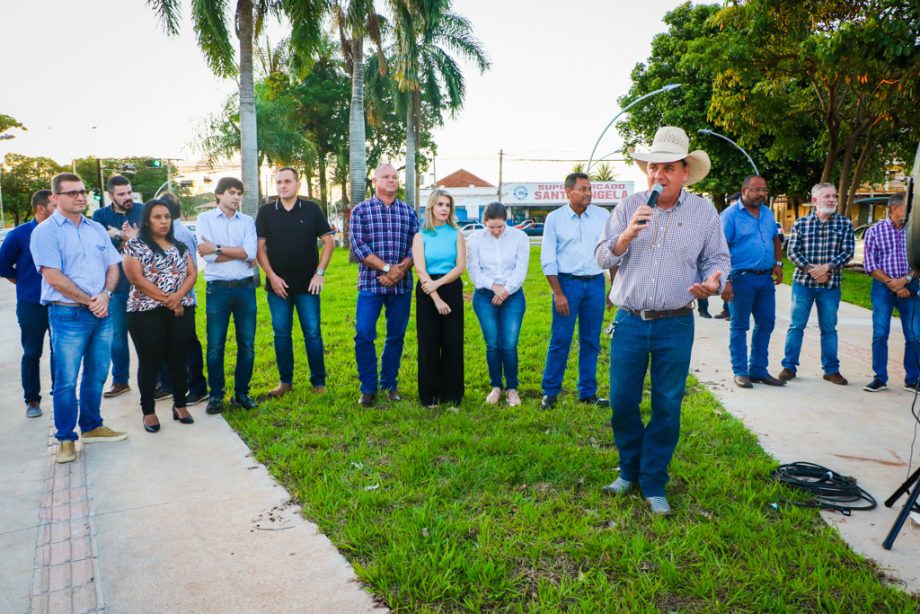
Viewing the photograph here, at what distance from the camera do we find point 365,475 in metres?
4.25

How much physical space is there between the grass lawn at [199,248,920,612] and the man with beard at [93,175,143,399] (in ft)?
5.38

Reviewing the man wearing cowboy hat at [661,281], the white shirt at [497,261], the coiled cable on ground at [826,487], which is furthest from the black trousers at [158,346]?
the coiled cable on ground at [826,487]

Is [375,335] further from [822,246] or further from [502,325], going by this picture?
[822,246]

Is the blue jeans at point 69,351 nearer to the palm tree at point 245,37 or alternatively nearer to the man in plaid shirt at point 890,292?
the man in plaid shirt at point 890,292

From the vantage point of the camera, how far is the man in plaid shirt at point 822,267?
6.48 meters

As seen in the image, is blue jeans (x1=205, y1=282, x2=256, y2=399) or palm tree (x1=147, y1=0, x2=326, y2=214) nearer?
blue jeans (x1=205, y1=282, x2=256, y2=399)

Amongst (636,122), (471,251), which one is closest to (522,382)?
(471,251)

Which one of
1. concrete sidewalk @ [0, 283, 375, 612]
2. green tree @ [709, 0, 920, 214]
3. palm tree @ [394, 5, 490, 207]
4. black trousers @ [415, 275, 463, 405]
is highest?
palm tree @ [394, 5, 490, 207]

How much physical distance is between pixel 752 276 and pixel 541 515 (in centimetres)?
408

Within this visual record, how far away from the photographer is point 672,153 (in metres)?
3.57

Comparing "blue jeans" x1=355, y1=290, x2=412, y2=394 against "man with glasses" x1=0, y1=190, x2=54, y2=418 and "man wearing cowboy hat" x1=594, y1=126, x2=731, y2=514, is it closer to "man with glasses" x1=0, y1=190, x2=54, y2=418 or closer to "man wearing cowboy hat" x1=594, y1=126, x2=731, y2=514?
"man wearing cowboy hat" x1=594, y1=126, x2=731, y2=514

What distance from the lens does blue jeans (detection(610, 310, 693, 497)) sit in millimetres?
3639

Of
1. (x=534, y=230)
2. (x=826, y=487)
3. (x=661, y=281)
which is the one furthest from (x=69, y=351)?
(x=534, y=230)

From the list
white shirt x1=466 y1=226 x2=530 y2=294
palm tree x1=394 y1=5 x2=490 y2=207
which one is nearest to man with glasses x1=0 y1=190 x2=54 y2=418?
white shirt x1=466 y1=226 x2=530 y2=294
